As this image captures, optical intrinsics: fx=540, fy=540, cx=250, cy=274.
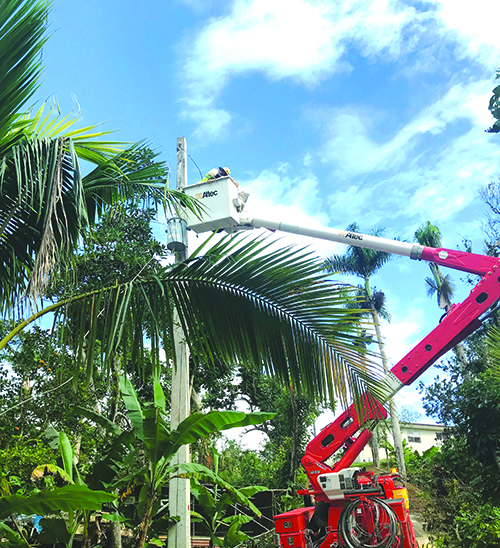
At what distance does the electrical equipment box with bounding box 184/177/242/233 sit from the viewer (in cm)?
886

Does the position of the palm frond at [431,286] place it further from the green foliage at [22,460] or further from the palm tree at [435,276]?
the green foliage at [22,460]

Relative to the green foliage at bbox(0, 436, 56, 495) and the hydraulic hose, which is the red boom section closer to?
the hydraulic hose

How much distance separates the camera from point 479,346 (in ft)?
78.2

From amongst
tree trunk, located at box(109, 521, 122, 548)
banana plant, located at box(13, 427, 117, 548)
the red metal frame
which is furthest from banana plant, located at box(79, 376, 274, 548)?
the red metal frame

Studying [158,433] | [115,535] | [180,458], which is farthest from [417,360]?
[158,433]

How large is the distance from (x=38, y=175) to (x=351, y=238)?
9.21 metres

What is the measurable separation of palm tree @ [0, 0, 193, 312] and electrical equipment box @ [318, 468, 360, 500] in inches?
262

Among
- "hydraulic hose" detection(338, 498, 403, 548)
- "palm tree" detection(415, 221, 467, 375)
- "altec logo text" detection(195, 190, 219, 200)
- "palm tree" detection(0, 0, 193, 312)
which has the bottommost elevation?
"hydraulic hose" detection(338, 498, 403, 548)

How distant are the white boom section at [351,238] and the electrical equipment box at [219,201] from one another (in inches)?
75.7

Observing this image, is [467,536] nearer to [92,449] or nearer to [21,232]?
[92,449]

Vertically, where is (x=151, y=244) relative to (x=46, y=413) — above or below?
above

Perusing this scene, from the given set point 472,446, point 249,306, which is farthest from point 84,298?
point 472,446

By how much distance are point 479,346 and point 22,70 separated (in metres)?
24.2

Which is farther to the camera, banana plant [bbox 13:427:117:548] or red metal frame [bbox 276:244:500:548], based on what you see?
red metal frame [bbox 276:244:500:548]
